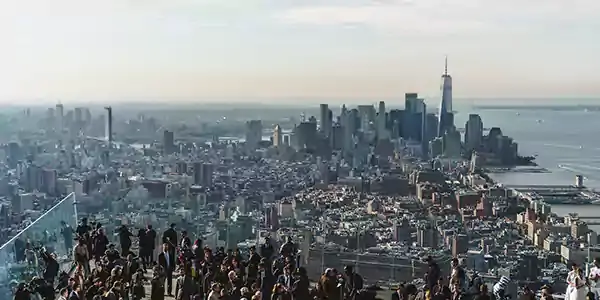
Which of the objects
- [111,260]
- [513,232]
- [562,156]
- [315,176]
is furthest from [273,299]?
[562,156]

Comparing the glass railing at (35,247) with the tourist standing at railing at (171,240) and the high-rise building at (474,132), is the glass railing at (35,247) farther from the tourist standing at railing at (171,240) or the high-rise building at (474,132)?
the high-rise building at (474,132)

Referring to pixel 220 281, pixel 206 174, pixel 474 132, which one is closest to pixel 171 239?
pixel 220 281

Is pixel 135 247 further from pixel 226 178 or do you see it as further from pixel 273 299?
pixel 226 178

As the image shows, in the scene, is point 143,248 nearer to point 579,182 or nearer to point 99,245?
point 99,245

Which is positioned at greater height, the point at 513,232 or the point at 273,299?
the point at 273,299

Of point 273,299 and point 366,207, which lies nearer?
point 273,299

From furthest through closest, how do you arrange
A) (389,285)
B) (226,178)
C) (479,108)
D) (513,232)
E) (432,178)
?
(479,108), (432,178), (226,178), (513,232), (389,285)

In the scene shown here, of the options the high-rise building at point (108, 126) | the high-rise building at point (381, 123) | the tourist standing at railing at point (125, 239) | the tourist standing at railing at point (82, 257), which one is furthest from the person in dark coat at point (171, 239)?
the high-rise building at point (381, 123)

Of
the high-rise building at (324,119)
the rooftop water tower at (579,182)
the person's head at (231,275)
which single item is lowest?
the rooftop water tower at (579,182)
